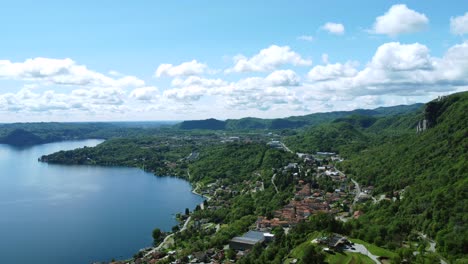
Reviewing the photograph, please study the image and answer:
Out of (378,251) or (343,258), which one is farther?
(378,251)

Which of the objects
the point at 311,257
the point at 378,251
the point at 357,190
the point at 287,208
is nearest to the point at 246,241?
the point at 311,257

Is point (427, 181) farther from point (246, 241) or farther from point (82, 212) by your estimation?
point (82, 212)

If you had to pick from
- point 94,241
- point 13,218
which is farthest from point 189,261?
point 13,218

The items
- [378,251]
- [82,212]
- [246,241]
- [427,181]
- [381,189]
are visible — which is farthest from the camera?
[82,212]

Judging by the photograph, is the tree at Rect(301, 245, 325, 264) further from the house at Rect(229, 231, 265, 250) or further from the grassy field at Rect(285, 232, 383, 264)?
the house at Rect(229, 231, 265, 250)

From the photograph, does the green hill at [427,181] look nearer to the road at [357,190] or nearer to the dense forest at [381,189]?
the dense forest at [381,189]

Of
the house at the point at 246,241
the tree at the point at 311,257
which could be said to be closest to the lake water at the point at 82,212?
the house at the point at 246,241

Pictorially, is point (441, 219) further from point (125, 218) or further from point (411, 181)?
point (125, 218)
